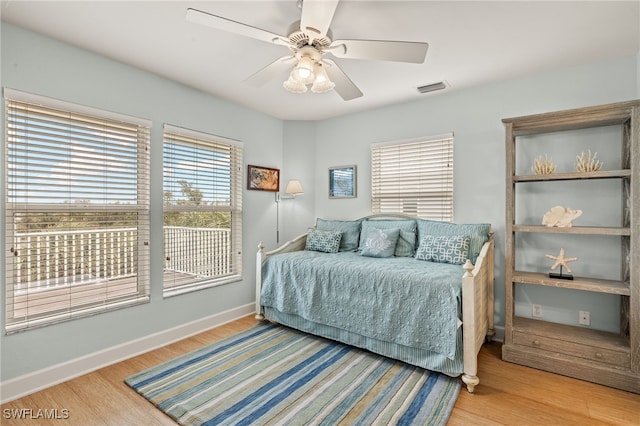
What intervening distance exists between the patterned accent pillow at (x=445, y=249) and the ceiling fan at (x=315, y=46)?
1635 mm

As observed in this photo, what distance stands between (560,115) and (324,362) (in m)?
2.64

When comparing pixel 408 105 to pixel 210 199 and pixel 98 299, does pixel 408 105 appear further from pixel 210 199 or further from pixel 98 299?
pixel 98 299

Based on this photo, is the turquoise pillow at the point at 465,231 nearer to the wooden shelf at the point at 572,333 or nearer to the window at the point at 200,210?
the wooden shelf at the point at 572,333

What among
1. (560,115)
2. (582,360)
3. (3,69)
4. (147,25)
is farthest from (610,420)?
(3,69)

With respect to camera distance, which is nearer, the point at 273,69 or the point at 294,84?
the point at 294,84

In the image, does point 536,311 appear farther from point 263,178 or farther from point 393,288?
point 263,178

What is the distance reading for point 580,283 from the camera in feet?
7.52

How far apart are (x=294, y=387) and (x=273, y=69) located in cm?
215

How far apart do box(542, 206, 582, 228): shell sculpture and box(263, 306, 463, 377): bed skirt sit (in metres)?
1.15

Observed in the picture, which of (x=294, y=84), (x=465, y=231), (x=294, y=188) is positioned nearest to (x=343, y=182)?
(x=294, y=188)

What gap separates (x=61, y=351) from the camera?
2.25 metres

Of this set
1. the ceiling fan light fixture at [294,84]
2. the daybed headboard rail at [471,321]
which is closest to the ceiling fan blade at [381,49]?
the ceiling fan light fixture at [294,84]

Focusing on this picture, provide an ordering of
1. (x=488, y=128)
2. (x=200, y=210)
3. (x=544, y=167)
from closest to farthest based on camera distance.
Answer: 1. (x=544, y=167)
2. (x=488, y=128)
3. (x=200, y=210)

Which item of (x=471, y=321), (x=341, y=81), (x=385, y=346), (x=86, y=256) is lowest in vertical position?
(x=385, y=346)
